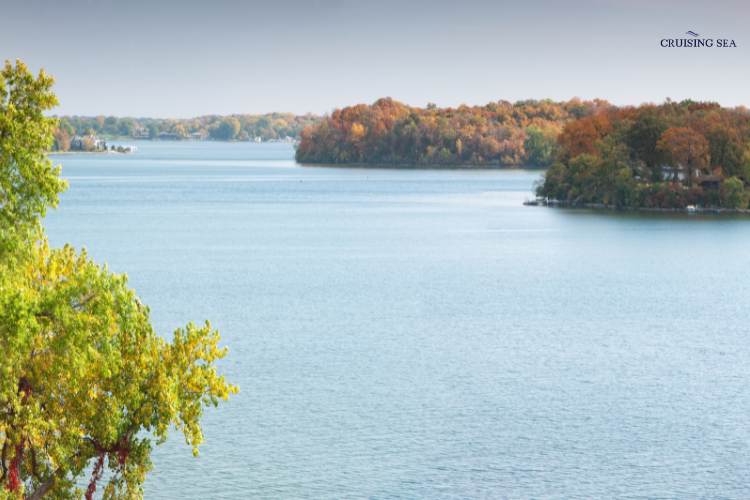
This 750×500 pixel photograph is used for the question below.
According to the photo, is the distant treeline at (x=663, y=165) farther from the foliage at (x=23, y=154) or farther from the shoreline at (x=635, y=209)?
the foliage at (x=23, y=154)

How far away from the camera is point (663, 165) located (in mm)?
84062

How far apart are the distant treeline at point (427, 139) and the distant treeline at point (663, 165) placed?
3311 inches

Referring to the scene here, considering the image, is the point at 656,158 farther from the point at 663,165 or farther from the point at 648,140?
the point at 663,165

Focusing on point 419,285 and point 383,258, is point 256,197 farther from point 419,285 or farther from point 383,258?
point 419,285

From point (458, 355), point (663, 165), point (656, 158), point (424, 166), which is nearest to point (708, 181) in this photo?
point (663, 165)

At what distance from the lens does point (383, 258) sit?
53719mm

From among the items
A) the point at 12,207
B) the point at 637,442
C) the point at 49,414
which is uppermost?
the point at 12,207

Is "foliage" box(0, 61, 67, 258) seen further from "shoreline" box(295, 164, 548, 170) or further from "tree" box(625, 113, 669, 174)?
"shoreline" box(295, 164, 548, 170)

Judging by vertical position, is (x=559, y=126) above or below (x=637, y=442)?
above

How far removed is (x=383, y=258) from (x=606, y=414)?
102ft

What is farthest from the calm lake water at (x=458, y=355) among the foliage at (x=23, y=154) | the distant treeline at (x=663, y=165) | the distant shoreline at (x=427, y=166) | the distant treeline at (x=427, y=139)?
the distant treeline at (x=427, y=139)

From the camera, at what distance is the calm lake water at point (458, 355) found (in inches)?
764

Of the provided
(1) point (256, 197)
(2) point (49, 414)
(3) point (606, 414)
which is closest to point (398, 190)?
(1) point (256, 197)

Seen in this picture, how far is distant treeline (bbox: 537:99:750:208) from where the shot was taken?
78.5 metres
